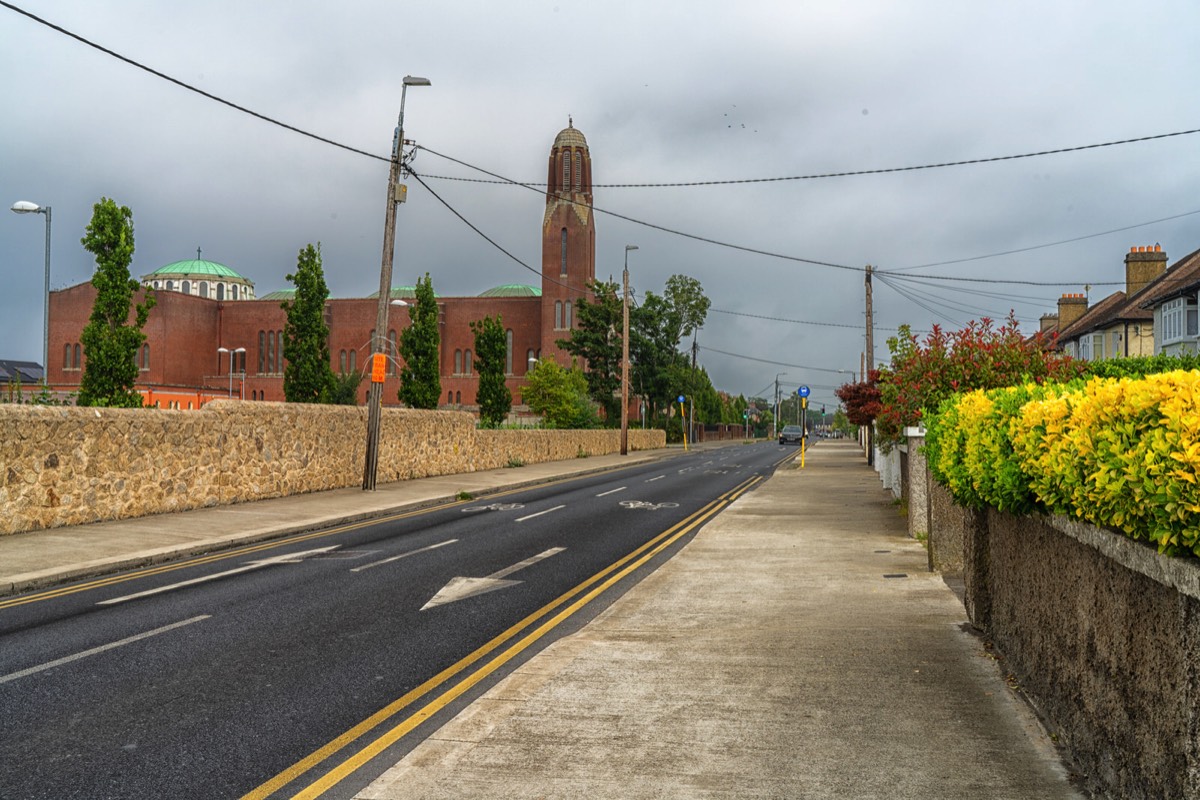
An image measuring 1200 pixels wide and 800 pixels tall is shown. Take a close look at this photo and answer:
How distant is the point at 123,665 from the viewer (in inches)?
279

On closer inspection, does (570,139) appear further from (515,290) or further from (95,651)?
(95,651)

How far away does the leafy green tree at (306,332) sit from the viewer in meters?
42.5

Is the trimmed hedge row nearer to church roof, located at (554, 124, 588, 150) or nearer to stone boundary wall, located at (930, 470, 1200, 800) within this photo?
stone boundary wall, located at (930, 470, 1200, 800)

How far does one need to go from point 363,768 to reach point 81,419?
1318 centimetres

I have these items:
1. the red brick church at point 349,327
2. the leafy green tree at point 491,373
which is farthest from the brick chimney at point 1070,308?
the red brick church at point 349,327

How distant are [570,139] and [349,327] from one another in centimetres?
3065

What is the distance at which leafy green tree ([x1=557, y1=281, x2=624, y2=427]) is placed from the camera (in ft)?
234

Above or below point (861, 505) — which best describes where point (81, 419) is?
above

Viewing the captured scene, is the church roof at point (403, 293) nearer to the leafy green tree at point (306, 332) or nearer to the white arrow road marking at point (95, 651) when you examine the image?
the leafy green tree at point (306, 332)

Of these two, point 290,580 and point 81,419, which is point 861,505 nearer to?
point 290,580

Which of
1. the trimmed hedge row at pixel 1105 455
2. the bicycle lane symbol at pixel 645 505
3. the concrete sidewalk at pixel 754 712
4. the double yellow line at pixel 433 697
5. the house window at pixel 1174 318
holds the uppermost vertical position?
the house window at pixel 1174 318

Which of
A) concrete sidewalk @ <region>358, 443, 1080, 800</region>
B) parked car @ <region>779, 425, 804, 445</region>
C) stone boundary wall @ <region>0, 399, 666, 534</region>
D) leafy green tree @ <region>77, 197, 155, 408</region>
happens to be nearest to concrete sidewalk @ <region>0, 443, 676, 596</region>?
stone boundary wall @ <region>0, 399, 666, 534</region>

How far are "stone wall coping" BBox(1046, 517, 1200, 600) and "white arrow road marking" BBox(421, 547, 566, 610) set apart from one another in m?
6.45

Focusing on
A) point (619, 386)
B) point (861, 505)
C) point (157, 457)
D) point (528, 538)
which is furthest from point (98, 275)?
point (619, 386)
